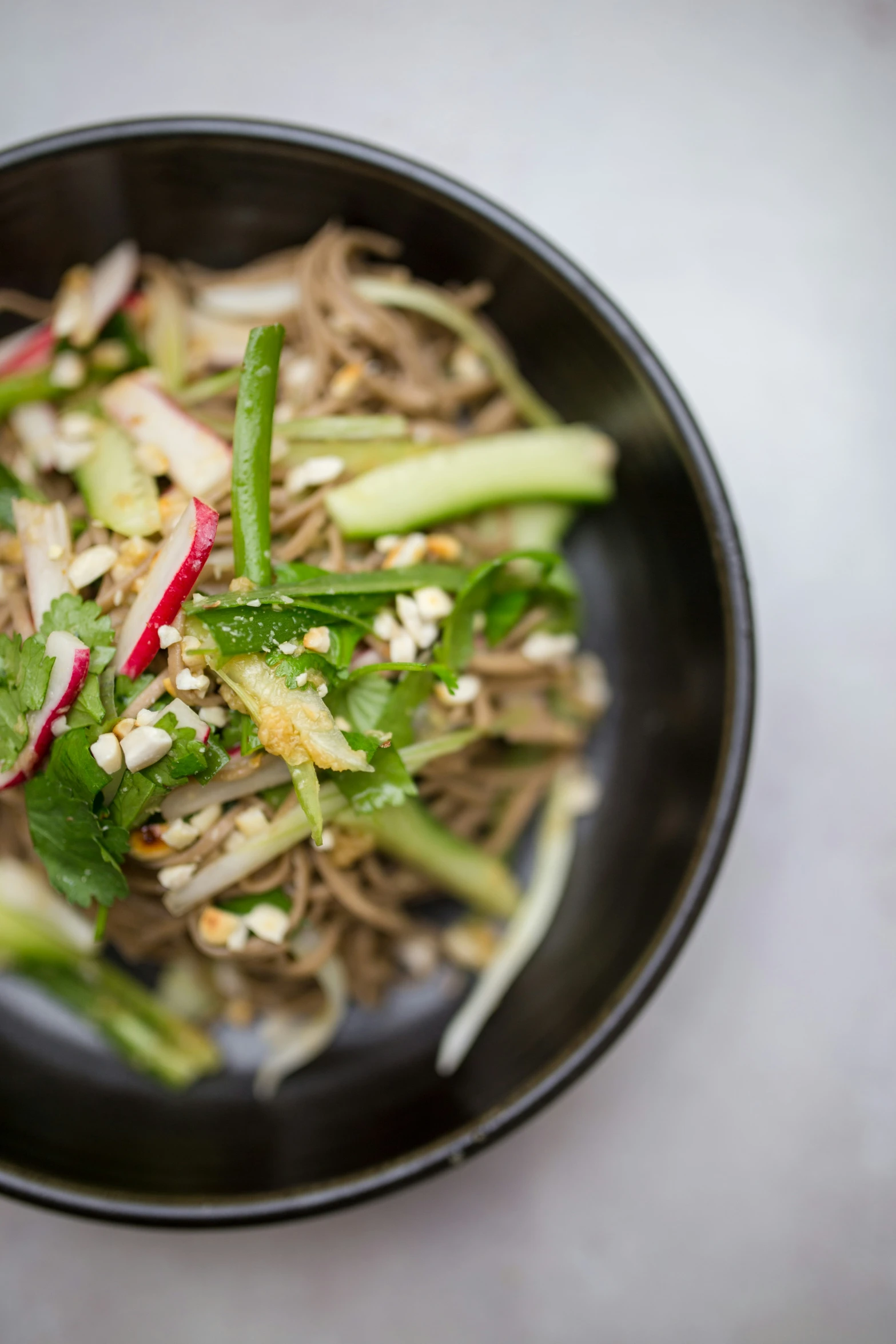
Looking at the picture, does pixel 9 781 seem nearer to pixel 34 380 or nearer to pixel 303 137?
pixel 34 380

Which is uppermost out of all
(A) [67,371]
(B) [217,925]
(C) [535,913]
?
(A) [67,371]

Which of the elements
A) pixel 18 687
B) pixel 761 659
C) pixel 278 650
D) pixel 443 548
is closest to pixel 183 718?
pixel 278 650

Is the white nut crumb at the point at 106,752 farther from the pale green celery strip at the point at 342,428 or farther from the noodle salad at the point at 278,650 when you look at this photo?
the pale green celery strip at the point at 342,428

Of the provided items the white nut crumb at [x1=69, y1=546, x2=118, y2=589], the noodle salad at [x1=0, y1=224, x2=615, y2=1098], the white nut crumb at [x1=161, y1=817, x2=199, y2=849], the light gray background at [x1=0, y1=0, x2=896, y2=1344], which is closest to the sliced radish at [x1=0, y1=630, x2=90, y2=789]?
the noodle salad at [x1=0, y1=224, x2=615, y2=1098]

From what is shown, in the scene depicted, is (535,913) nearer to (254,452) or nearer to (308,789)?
(308,789)

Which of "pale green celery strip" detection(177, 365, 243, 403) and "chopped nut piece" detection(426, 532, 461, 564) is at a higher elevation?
"pale green celery strip" detection(177, 365, 243, 403)

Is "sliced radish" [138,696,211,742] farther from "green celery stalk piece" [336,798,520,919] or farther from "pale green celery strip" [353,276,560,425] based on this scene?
"pale green celery strip" [353,276,560,425]

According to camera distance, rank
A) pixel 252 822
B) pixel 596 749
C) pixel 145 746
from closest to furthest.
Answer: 1. pixel 145 746
2. pixel 252 822
3. pixel 596 749
